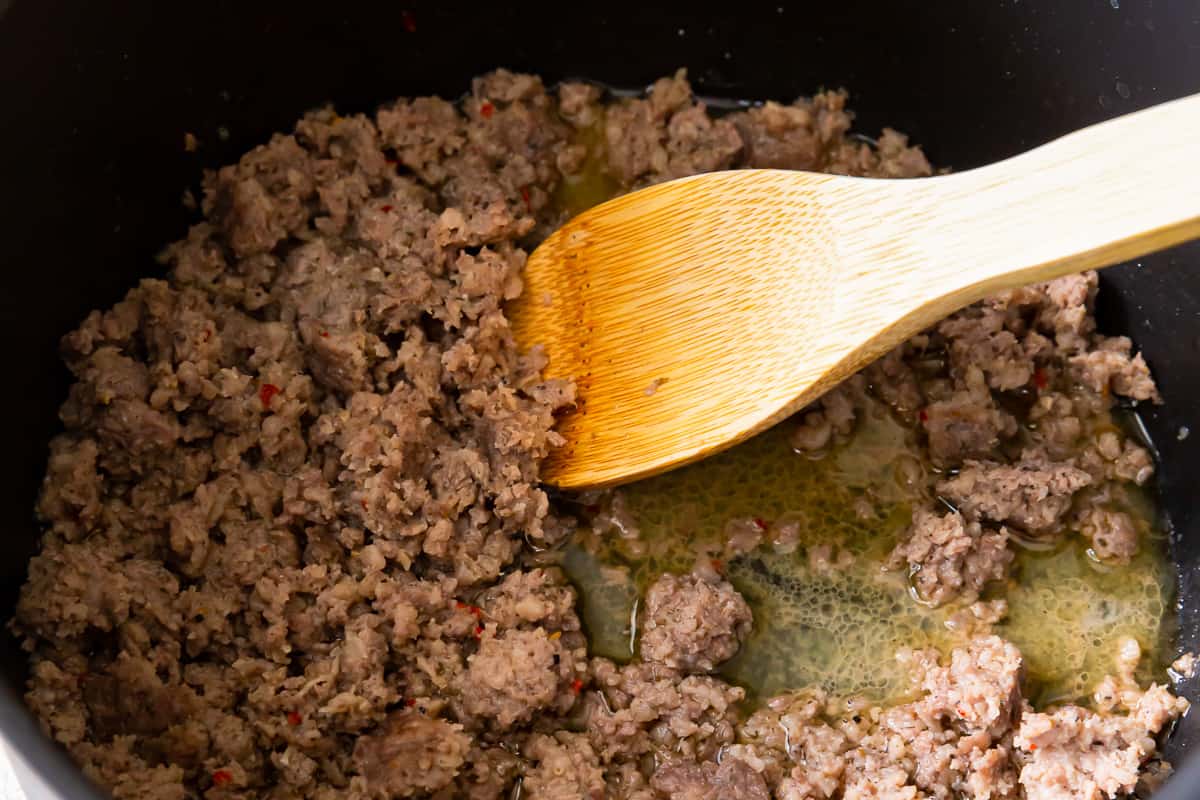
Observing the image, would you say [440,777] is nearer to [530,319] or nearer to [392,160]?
[530,319]

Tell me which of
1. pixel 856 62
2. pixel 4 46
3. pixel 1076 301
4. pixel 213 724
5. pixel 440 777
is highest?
pixel 4 46

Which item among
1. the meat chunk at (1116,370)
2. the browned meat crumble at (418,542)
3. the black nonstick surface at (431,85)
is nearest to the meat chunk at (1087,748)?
the browned meat crumble at (418,542)

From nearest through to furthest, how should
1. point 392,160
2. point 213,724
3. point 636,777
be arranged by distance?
point 213,724, point 636,777, point 392,160

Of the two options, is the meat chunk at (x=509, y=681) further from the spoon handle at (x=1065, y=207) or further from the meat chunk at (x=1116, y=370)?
the meat chunk at (x=1116, y=370)

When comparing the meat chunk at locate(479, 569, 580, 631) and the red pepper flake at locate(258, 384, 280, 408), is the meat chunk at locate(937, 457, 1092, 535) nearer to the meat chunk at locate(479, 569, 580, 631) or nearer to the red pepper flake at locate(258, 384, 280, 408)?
the meat chunk at locate(479, 569, 580, 631)

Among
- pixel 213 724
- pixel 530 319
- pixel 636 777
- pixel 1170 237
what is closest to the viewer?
pixel 1170 237

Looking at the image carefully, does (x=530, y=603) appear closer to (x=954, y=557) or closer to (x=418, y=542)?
(x=418, y=542)

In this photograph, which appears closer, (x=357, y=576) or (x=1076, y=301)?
(x=357, y=576)

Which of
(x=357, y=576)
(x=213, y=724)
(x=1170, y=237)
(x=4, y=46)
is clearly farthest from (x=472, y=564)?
(x=1170, y=237)

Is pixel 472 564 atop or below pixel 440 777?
atop
